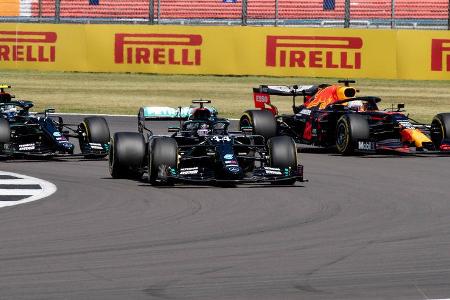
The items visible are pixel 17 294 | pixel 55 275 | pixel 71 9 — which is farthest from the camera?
pixel 71 9

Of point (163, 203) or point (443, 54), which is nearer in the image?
point (163, 203)

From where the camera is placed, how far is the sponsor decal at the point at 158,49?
3772 centimetres

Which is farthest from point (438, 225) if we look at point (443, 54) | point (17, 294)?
point (443, 54)

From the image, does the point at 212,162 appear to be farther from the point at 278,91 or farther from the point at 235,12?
the point at 235,12

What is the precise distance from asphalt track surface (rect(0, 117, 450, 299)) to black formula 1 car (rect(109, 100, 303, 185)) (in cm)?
21

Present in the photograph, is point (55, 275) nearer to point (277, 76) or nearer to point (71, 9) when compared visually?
point (277, 76)

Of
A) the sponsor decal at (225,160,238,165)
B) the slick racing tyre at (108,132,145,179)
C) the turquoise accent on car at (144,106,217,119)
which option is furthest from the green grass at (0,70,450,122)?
the sponsor decal at (225,160,238,165)

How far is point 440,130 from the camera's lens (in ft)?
72.3

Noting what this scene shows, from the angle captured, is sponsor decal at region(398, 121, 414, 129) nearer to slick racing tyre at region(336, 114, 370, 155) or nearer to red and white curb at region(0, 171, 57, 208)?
slick racing tyre at region(336, 114, 370, 155)

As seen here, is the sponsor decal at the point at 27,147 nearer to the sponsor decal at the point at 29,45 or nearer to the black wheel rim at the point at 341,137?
the black wheel rim at the point at 341,137

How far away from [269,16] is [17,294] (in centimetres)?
3332

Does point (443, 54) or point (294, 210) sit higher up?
point (443, 54)

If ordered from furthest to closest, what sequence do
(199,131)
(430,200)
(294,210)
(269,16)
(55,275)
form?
1. (269,16)
2. (199,131)
3. (430,200)
4. (294,210)
5. (55,275)

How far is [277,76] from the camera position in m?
37.3
